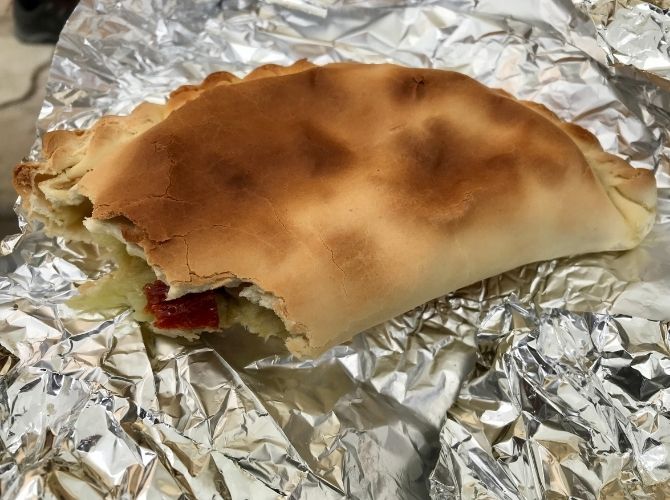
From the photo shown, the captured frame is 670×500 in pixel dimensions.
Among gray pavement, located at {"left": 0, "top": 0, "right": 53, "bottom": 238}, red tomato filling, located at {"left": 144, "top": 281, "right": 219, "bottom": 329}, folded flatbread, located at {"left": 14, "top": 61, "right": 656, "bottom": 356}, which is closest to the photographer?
folded flatbread, located at {"left": 14, "top": 61, "right": 656, "bottom": 356}

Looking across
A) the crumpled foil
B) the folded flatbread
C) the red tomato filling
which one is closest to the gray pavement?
the crumpled foil

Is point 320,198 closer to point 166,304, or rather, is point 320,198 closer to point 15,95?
point 166,304

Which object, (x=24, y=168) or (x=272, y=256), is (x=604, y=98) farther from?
(x=24, y=168)

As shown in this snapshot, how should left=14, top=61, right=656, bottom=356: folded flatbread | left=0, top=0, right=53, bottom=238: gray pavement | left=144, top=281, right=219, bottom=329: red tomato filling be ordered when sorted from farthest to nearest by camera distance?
left=0, top=0, right=53, bottom=238: gray pavement, left=144, top=281, right=219, bottom=329: red tomato filling, left=14, top=61, right=656, bottom=356: folded flatbread

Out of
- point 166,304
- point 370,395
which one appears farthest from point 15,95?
point 370,395

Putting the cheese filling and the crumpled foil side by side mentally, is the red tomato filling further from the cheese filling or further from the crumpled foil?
the crumpled foil

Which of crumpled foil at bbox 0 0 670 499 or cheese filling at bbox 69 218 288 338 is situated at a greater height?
cheese filling at bbox 69 218 288 338

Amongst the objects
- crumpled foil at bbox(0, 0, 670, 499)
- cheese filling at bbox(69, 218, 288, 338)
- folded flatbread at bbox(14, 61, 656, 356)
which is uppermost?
folded flatbread at bbox(14, 61, 656, 356)
